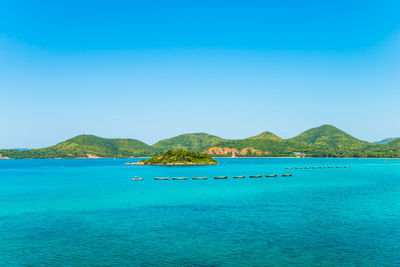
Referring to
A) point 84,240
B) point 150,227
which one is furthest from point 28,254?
point 150,227

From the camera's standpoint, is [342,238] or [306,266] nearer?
[306,266]

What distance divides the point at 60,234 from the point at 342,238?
3568cm

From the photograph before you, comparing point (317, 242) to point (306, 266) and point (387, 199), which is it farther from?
point (387, 199)

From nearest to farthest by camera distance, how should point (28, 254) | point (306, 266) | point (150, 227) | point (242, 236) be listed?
point (306, 266) → point (28, 254) → point (242, 236) → point (150, 227)

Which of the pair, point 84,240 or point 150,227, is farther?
point 150,227

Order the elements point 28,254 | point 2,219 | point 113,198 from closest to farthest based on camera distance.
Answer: point 28,254 < point 2,219 < point 113,198

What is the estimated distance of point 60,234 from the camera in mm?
42094

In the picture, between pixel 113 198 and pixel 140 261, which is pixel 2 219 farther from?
pixel 140 261

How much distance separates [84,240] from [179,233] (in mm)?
11805

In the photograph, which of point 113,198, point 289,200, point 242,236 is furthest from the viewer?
point 113,198

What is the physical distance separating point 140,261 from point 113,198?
47660mm

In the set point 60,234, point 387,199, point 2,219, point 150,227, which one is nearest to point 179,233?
point 150,227

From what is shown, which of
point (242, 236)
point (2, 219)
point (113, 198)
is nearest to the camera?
point (242, 236)

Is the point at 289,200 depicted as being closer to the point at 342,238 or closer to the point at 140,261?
the point at 342,238
